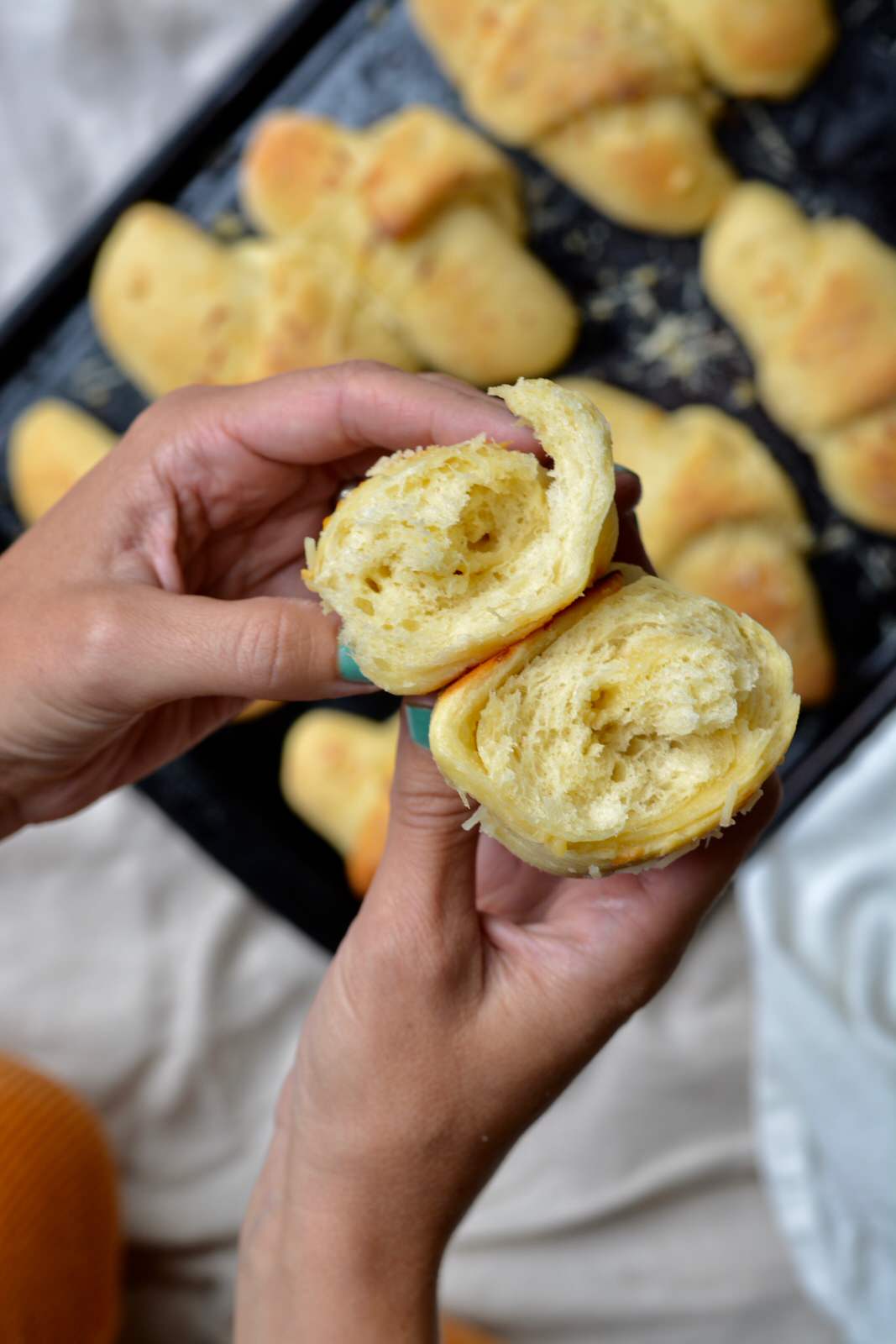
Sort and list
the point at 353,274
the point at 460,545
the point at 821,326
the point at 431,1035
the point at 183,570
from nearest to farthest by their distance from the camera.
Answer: the point at 460,545 < the point at 431,1035 < the point at 183,570 < the point at 821,326 < the point at 353,274

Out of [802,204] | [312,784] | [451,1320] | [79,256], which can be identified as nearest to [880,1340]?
[451,1320]

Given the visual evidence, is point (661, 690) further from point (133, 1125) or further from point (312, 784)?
point (133, 1125)

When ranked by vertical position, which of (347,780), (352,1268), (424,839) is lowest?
(347,780)

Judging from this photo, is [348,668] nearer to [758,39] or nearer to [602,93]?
[602,93]

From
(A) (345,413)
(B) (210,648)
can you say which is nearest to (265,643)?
(B) (210,648)

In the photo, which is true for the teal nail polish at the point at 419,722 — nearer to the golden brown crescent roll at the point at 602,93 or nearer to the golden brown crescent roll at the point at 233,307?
the golden brown crescent roll at the point at 233,307

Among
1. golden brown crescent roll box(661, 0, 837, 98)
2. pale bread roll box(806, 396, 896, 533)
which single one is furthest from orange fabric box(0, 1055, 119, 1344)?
golden brown crescent roll box(661, 0, 837, 98)
